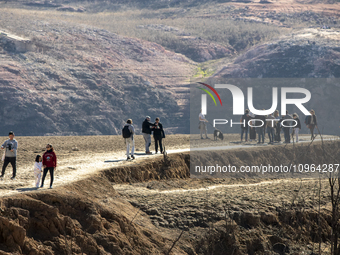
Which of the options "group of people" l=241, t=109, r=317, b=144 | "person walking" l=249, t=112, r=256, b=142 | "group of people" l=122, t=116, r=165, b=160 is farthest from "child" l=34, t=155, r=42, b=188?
"person walking" l=249, t=112, r=256, b=142

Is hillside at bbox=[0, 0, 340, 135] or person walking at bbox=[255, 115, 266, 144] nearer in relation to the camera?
person walking at bbox=[255, 115, 266, 144]

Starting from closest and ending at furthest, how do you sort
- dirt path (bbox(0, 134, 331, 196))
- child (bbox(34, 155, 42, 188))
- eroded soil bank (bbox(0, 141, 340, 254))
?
eroded soil bank (bbox(0, 141, 340, 254)) < child (bbox(34, 155, 42, 188)) < dirt path (bbox(0, 134, 331, 196))

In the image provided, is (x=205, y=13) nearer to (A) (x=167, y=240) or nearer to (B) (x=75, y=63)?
(B) (x=75, y=63)

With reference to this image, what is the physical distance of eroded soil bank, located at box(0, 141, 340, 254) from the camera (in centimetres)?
991

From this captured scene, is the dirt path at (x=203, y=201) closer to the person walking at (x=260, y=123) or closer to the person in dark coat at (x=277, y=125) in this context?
the person in dark coat at (x=277, y=125)

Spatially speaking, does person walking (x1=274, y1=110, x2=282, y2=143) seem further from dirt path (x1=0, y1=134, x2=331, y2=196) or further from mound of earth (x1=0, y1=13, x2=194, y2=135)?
mound of earth (x1=0, y1=13, x2=194, y2=135)

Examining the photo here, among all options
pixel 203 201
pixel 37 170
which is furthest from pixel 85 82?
pixel 37 170

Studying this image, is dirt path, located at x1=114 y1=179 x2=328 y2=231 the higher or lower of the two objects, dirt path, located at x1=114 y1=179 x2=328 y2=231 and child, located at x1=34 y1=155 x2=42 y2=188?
the lower

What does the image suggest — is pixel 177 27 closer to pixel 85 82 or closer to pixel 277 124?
pixel 85 82

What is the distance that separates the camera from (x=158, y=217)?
1267 centimetres

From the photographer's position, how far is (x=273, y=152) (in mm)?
22047

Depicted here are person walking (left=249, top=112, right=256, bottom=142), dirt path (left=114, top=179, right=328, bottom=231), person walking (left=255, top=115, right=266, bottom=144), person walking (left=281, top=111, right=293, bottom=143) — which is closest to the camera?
dirt path (left=114, top=179, right=328, bottom=231)

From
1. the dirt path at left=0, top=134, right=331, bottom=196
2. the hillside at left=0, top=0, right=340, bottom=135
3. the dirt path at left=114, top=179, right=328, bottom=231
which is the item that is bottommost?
the dirt path at left=114, top=179, right=328, bottom=231

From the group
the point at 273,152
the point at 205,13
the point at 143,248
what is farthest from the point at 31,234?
the point at 205,13
